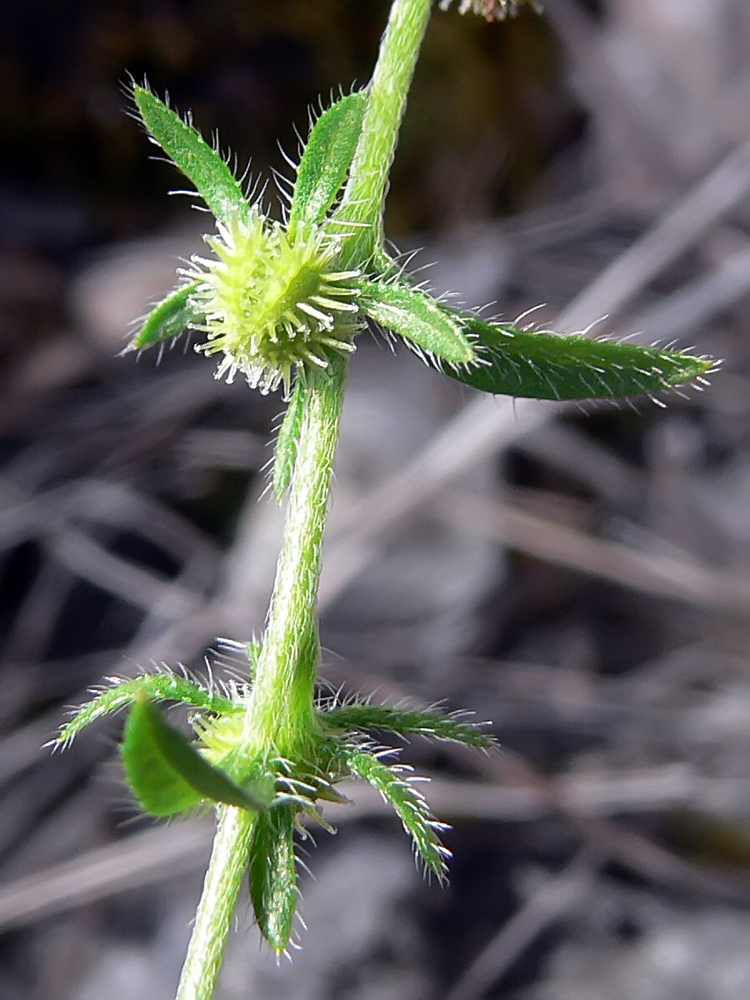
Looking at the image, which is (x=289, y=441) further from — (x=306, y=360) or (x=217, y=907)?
(x=217, y=907)

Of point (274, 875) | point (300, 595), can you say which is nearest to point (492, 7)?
point (300, 595)

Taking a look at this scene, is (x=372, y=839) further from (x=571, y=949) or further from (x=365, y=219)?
(x=365, y=219)

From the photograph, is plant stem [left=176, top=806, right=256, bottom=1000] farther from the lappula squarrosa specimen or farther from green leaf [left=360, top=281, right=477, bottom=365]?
green leaf [left=360, top=281, right=477, bottom=365]

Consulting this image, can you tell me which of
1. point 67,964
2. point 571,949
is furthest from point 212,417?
point 571,949

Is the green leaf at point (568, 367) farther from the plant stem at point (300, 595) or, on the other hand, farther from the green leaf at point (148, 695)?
the green leaf at point (148, 695)

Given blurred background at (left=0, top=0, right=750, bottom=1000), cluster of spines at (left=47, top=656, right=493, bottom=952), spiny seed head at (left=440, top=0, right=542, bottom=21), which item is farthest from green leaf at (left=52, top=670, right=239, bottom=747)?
blurred background at (left=0, top=0, right=750, bottom=1000)

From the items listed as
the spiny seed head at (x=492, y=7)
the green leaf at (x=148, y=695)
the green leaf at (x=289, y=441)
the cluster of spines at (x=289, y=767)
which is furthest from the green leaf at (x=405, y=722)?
the spiny seed head at (x=492, y=7)
